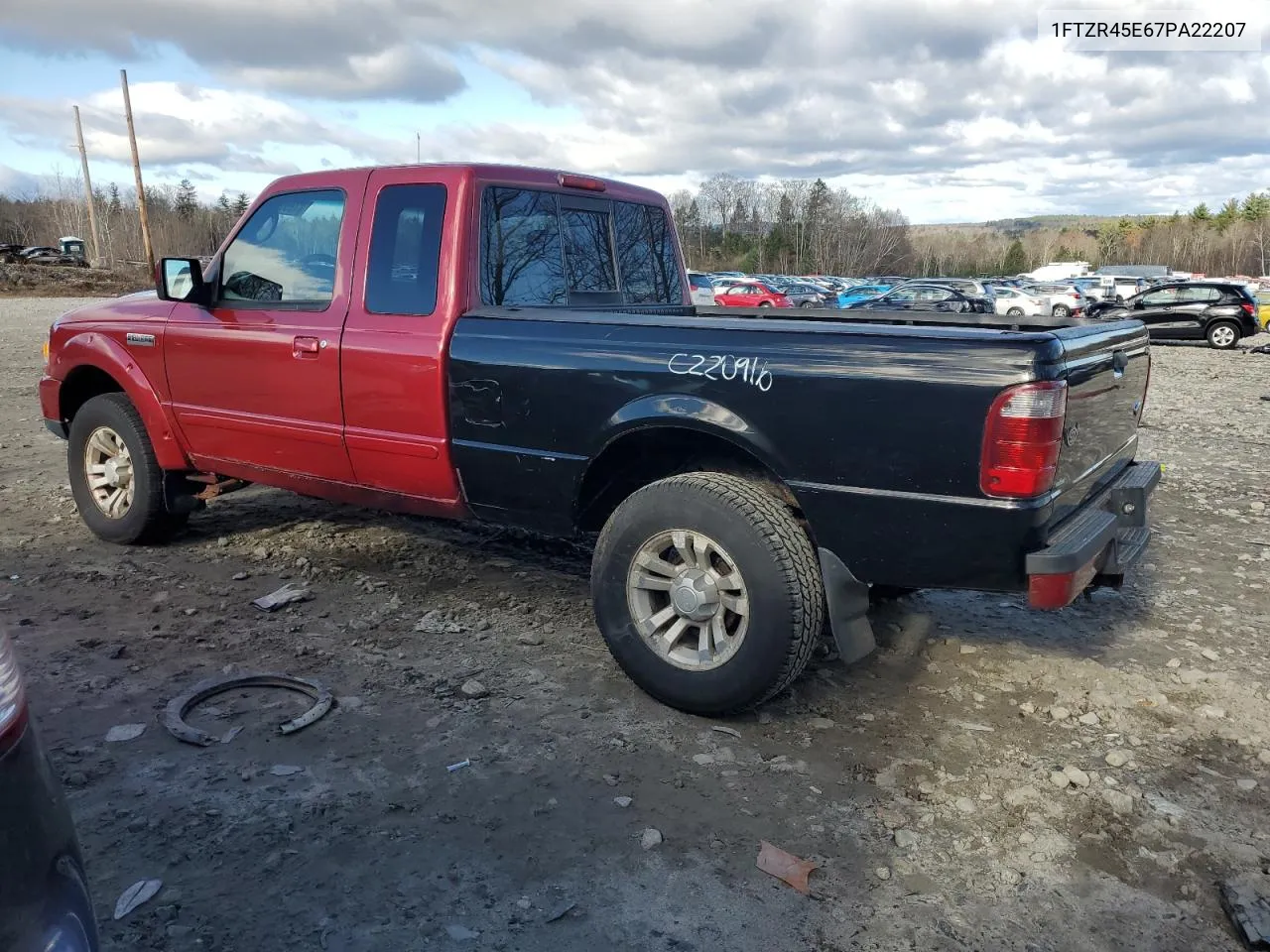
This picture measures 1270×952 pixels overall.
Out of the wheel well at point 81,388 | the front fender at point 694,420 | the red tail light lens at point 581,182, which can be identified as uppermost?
the red tail light lens at point 581,182

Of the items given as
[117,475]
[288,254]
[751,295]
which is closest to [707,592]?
[288,254]

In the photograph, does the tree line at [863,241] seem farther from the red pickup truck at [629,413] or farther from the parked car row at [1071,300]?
the red pickup truck at [629,413]

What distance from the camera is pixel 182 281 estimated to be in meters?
4.98

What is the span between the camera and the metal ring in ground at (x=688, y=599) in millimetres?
3486

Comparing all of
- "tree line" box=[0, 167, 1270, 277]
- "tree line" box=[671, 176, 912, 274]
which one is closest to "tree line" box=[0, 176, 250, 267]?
"tree line" box=[0, 167, 1270, 277]

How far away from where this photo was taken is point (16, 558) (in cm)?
536

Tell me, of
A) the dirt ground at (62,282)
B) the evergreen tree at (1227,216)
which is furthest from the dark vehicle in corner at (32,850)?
the evergreen tree at (1227,216)

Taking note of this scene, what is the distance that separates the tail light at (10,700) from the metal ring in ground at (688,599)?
227 cm

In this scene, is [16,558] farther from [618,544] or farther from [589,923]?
[589,923]

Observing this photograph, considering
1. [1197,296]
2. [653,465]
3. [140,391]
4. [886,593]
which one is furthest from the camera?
[1197,296]

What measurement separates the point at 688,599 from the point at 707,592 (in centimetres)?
8

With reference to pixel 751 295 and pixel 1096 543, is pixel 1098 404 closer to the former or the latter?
pixel 1096 543

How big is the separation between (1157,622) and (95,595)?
5.30 meters

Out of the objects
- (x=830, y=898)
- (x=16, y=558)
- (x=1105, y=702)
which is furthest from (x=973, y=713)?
(x=16, y=558)
